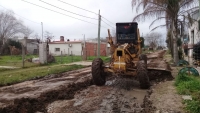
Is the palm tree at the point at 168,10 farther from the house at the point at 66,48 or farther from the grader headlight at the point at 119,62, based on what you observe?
the house at the point at 66,48

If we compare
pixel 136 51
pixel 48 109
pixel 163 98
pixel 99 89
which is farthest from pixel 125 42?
pixel 48 109

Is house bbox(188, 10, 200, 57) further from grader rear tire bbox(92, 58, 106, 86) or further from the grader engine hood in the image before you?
grader rear tire bbox(92, 58, 106, 86)

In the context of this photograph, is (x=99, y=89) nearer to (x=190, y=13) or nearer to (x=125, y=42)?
(x=125, y=42)

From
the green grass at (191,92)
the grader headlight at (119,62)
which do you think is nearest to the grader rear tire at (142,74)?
the grader headlight at (119,62)

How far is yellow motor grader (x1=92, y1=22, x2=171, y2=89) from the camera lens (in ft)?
30.8

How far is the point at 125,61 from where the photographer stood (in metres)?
9.83

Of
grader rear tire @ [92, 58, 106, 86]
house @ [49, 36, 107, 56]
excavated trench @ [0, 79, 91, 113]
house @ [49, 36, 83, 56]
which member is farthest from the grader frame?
house @ [49, 36, 83, 56]

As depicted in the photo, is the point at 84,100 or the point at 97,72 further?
the point at 97,72

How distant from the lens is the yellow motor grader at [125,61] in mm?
9375

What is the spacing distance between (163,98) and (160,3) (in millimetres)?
12654

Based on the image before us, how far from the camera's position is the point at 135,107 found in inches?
272

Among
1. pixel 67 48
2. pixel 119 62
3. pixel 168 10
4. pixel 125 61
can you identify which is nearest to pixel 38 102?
pixel 119 62

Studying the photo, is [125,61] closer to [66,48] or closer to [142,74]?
[142,74]

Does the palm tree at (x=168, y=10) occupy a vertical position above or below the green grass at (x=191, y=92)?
above
